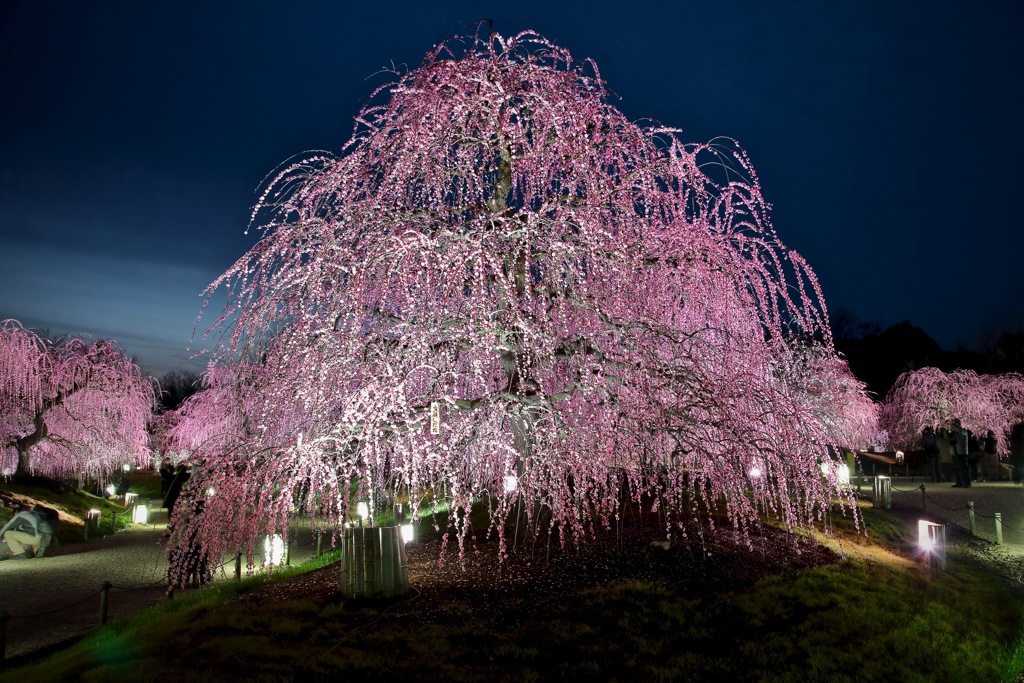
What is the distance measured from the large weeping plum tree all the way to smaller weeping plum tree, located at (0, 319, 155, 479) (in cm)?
1405

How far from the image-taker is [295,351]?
19.8ft

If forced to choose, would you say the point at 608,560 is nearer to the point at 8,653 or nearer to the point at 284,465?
the point at 284,465

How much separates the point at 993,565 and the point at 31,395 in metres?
22.3

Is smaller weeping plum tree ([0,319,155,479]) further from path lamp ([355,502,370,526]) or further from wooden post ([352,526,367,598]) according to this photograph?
wooden post ([352,526,367,598])

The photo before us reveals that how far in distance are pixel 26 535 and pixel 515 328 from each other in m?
13.6

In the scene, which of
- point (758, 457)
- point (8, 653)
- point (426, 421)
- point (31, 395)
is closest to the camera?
point (758, 457)

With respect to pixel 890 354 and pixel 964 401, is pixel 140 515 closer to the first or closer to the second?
pixel 964 401

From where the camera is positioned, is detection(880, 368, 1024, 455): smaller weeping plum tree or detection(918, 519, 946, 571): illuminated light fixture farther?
detection(880, 368, 1024, 455): smaller weeping plum tree

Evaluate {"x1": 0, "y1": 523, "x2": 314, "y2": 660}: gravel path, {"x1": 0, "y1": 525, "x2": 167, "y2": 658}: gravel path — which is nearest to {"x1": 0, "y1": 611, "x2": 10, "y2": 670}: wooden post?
{"x1": 0, "y1": 525, "x2": 167, "y2": 658}: gravel path

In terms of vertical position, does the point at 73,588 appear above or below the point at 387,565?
below

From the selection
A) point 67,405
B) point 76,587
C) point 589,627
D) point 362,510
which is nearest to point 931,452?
point 362,510

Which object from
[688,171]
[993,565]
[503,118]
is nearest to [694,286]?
[688,171]

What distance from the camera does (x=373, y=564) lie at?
24.2 feet

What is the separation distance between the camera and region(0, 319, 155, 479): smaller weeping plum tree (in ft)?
56.9
